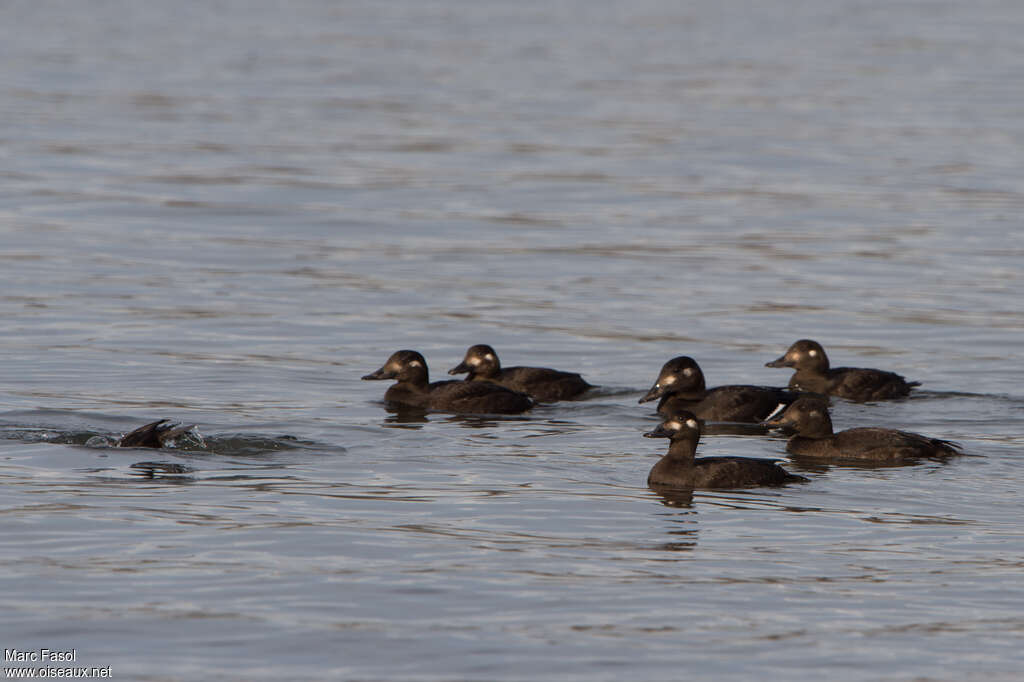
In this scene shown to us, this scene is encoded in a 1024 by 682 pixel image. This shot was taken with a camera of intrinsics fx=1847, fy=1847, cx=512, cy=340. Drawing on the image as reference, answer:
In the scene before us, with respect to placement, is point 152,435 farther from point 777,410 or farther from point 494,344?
point 494,344

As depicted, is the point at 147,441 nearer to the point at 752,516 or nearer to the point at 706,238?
the point at 752,516

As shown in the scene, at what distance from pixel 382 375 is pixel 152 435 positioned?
3.97 meters

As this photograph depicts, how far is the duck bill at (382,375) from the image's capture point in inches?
713

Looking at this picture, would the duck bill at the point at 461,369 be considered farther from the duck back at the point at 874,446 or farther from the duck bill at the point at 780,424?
the duck back at the point at 874,446

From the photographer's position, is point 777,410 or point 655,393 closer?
point 777,410

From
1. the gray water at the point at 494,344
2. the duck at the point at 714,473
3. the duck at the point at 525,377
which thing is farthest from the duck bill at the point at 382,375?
the duck at the point at 714,473

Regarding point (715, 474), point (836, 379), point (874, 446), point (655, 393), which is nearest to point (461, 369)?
point (655, 393)

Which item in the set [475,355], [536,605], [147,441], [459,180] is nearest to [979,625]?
[536,605]

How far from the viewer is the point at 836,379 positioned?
60.7 ft

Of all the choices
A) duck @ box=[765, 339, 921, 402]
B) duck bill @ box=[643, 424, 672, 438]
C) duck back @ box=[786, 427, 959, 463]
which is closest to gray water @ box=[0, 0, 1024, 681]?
duck @ box=[765, 339, 921, 402]

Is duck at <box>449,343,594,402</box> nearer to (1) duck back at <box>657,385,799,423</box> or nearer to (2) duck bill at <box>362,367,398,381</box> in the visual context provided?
(2) duck bill at <box>362,367,398,381</box>

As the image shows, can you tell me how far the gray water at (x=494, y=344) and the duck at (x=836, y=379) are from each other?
0.17 m

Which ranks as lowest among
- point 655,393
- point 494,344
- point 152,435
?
point 152,435

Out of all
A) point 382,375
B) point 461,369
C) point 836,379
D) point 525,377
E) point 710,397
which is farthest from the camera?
point 461,369
